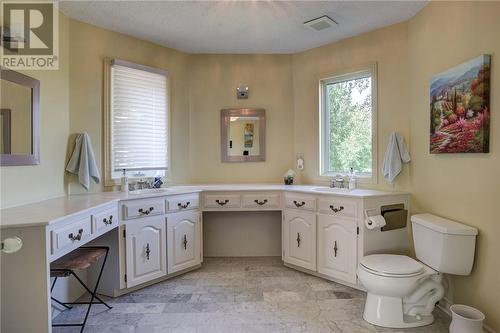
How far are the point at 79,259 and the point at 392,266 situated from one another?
2.26 metres

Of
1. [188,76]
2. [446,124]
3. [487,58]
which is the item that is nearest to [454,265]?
[446,124]

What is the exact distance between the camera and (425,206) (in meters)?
2.56

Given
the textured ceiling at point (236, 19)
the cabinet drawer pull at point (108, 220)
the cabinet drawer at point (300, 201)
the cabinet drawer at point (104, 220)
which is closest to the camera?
the cabinet drawer at point (104, 220)

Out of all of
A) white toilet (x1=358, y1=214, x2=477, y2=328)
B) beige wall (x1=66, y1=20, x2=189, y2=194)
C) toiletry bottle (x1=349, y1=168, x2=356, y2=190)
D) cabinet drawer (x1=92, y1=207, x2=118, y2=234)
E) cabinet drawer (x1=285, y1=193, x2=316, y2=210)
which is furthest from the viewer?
toiletry bottle (x1=349, y1=168, x2=356, y2=190)

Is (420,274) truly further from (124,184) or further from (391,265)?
(124,184)

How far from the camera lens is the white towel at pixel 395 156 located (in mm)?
2746

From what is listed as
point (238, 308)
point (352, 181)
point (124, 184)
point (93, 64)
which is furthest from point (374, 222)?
point (93, 64)

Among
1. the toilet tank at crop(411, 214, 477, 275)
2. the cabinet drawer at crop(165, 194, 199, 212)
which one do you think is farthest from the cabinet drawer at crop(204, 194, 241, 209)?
the toilet tank at crop(411, 214, 477, 275)

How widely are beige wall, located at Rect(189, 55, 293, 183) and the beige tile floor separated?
127 cm

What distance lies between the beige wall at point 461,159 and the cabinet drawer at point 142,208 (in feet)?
7.78

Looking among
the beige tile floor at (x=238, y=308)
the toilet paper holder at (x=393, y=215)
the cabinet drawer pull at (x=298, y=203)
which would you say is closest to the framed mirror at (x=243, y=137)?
the cabinet drawer pull at (x=298, y=203)

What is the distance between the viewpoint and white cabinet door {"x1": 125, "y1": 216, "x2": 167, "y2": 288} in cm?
257

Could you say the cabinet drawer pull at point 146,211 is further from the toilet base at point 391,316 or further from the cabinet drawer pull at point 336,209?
the toilet base at point 391,316

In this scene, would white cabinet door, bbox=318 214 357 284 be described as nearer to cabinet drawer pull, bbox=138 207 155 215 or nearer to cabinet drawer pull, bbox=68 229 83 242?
cabinet drawer pull, bbox=138 207 155 215
